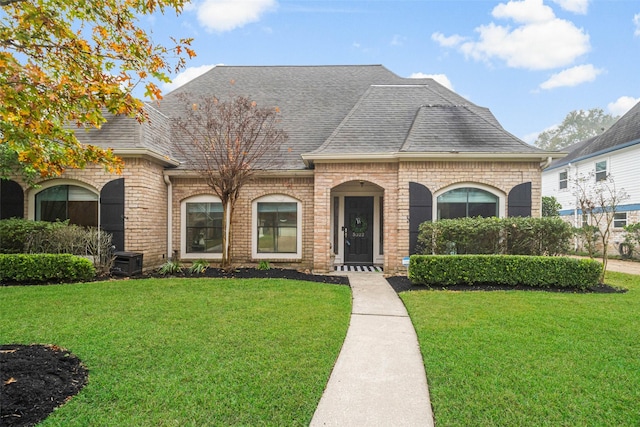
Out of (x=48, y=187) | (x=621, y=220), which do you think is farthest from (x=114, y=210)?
(x=621, y=220)

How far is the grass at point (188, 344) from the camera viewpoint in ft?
8.27

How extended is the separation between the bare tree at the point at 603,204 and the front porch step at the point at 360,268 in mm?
5426

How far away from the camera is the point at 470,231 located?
24.5 ft

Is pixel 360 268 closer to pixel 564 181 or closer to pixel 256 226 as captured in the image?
pixel 256 226

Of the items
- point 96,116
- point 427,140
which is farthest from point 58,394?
point 427,140

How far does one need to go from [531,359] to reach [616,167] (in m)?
17.1

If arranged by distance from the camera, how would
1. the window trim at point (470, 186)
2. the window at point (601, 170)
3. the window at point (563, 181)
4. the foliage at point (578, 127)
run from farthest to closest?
the foliage at point (578, 127)
the window at point (563, 181)
the window at point (601, 170)
the window trim at point (470, 186)

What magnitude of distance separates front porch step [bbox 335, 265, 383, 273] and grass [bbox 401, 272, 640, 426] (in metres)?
3.60

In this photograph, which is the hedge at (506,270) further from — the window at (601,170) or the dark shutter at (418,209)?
the window at (601,170)

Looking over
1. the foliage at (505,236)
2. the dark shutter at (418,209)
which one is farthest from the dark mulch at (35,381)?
the dark shutter at (418,209)

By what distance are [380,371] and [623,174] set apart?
1795cm

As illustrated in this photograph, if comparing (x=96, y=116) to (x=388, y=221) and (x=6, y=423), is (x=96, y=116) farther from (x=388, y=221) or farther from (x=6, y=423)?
(x=388, y=221)

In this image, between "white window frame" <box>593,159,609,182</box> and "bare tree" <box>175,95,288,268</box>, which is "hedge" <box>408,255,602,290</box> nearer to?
"bare tree" <box>175,95,288,268</box>

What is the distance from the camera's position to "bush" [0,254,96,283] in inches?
283
